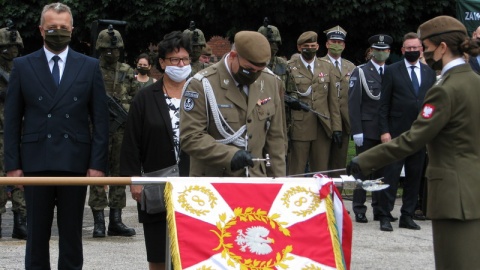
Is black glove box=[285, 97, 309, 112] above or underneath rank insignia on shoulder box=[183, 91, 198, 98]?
underneath

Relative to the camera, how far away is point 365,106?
1236 cm

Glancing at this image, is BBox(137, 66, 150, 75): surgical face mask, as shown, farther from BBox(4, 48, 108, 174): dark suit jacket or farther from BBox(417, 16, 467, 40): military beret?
BBox(417, 16, 467, 40): military beret

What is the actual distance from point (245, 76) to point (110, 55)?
488 centimetres

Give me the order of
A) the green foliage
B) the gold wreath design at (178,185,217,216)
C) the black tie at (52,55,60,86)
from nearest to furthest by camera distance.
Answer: the gold wreath design at (178,185,217,216)
the black tie at (52,55,60,86)
the green foliage

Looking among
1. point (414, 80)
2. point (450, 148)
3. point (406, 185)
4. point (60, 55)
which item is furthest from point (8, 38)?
point (450, 148)

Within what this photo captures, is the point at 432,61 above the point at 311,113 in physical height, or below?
above

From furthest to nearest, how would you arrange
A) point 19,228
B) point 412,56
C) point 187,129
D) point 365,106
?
point 365,106, point 412,56, point 19,228, point 187,129

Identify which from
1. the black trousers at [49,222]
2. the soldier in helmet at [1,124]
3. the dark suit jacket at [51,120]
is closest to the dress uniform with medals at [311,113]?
the soldier in helmet at [1,124]

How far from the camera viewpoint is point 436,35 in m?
6.30

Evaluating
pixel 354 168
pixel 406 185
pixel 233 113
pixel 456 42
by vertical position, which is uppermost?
pixel 456 42

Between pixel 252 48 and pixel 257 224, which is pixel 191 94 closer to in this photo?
pixel 252 48

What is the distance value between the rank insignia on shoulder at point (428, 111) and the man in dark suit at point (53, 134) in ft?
7.97

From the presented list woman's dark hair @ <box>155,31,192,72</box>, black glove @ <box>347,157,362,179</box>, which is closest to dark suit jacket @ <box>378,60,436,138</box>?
woman's dark hair @ <box>155,31,192,72</box>

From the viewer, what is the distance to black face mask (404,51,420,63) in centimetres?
1164
